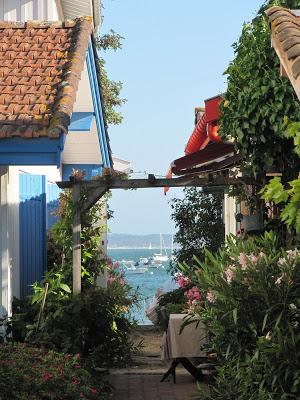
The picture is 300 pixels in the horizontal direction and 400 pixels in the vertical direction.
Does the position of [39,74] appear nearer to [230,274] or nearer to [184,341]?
[184,341]

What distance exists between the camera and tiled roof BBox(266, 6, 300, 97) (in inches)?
259

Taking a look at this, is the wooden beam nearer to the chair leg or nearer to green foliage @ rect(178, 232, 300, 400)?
the chair leg

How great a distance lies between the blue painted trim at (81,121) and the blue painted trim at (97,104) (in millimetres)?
201

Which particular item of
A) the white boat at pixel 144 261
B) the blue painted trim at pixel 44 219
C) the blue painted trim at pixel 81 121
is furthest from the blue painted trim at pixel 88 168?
the white boat at pixel 144 261

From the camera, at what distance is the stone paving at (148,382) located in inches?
455

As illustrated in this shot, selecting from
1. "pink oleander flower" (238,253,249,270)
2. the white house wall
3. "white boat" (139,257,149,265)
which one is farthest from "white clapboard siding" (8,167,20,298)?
"white boat" (139,257,149,265)

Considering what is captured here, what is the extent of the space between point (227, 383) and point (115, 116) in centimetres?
1713

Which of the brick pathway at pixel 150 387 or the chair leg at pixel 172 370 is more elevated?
the chair leg at pixel 172 370

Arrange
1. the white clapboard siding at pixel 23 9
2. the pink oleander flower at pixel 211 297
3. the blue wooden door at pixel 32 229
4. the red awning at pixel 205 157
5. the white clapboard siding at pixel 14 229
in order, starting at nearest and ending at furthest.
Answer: the pink oleander flower at pixel 211 297 < the white clapboard siding at pixel 14 229 < the red awning at pixel 205 157 < the blue wooden door at pixel 32 229 < the white clapboard siding at pixel 23 9

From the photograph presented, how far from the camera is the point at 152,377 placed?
13156 mm

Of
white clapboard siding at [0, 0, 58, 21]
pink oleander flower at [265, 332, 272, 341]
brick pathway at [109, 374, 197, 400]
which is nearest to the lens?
pink oleander flower at [265, 332, 272, 341]

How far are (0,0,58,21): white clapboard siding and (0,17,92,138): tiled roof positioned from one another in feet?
10.7

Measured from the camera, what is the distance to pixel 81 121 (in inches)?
518

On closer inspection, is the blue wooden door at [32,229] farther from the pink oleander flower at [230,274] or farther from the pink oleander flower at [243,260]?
the pink oleander flower at [243,260]
